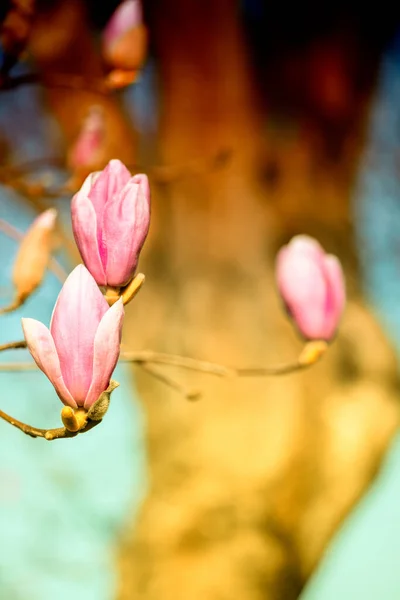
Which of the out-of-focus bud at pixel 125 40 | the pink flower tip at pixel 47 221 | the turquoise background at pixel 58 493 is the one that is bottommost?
the turquoise background at pixel 58 493

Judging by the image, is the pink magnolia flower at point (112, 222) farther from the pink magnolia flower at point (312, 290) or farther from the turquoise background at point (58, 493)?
the turquoise background at point (58, 493)

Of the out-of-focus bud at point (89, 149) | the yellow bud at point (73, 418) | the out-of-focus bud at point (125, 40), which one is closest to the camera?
the yellow bud at point (73, 418)

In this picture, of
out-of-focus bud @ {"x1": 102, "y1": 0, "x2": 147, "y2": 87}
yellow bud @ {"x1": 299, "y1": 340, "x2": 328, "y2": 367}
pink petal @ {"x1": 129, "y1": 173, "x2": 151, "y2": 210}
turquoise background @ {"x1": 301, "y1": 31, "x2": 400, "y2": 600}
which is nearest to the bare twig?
yellow bud @ {"x1": 299, "y1": 340, "x2": 328, "y2": 367}

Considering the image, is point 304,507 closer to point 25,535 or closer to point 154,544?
point 154,544

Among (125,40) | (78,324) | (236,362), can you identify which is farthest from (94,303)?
(236,362)

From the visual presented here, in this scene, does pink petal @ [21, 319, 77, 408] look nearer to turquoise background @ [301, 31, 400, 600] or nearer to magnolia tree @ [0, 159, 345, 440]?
magnolia tree @ [0, 159, 345, 440]

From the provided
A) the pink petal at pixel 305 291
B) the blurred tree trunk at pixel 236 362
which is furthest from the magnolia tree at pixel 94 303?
the blurred tree trunk at pixel 236 362

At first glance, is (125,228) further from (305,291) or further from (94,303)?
(305,291)
